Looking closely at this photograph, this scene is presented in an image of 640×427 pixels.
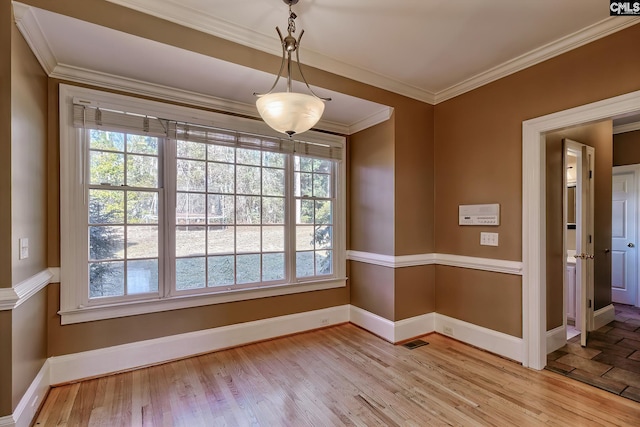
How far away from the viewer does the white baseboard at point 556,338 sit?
3033mm

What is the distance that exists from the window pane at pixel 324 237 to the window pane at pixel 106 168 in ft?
7.13

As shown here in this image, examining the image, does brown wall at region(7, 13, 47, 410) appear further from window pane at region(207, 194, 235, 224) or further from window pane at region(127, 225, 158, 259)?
window pane at region(207, 194, 235, 224)

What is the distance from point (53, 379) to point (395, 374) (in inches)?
111

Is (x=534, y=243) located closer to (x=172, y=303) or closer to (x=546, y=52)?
(x=546, y=52)

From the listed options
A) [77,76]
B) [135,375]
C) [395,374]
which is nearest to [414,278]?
[395,374]

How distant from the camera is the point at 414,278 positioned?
139 inches

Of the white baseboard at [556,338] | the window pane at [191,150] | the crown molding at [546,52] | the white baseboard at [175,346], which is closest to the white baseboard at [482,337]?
the white baseboard at [556,338]

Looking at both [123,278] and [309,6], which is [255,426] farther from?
[309,6]

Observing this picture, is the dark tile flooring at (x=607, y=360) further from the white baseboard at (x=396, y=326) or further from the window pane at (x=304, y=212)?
the window pane at (x=304, y=212)

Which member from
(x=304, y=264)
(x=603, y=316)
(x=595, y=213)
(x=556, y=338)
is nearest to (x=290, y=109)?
(x=304, y=264)

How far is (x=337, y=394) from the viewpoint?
7.80ft

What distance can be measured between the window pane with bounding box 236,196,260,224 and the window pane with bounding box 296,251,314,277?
702 millimetres

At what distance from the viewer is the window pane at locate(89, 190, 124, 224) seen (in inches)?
105

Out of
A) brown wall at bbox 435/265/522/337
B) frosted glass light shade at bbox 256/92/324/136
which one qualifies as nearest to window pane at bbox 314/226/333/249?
brown wall at bbox 435/265/522/337
